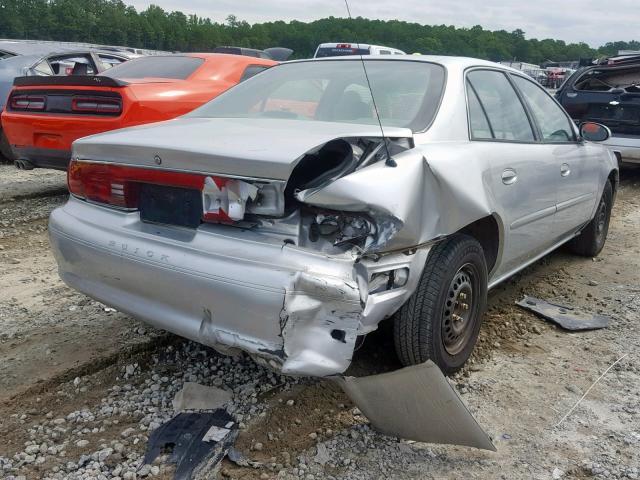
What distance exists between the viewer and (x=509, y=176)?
10.3ft

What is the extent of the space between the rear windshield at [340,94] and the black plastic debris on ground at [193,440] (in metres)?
1.49

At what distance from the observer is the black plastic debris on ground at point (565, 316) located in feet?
12.2

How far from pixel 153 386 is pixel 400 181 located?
152 cm

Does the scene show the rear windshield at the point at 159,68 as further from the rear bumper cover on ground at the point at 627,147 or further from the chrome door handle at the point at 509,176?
the rear bumper cover on ground at the point at 627,147

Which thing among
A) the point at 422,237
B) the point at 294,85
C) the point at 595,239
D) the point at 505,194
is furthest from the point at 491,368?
the point at 595,239

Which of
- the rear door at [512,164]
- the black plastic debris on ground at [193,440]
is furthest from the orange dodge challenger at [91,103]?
the black plastic debris on ground at [193,440]

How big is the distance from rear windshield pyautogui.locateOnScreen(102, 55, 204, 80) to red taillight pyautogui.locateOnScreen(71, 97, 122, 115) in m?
0.76

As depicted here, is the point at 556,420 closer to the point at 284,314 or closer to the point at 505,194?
the point at 505,194

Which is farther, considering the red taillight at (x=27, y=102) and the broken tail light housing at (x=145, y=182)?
the red taillight at (x=27, y=102)

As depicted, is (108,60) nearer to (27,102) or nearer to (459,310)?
(27,102)

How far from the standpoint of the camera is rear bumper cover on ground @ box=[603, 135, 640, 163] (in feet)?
26.5

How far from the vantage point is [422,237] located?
2.37 meters

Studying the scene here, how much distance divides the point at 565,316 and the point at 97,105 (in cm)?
421

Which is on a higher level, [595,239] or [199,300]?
[199,300]
